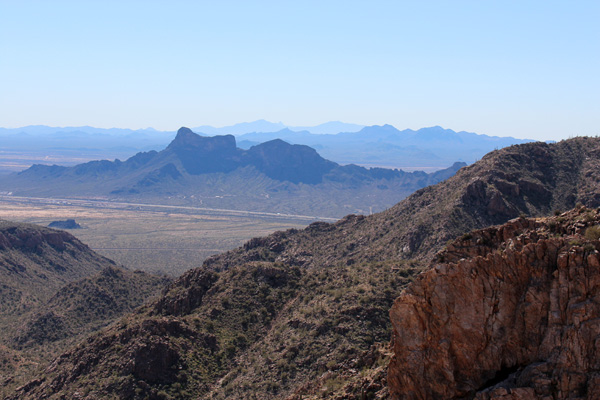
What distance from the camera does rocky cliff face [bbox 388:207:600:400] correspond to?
17.4 metres

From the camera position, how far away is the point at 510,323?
19.1 metres

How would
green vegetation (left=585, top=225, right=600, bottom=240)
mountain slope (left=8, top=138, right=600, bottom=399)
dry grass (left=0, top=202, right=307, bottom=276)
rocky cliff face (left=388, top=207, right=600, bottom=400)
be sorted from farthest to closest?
dry grass (left=0, top=202, right=307, bottom=276) → mountain slope (left=8, top=138, right=600, bottom=399) → green vegetation (left=585, top=225, right=600, bottom=240) → rocky cliff face (left=388, top=207, right=600, bottom=400)

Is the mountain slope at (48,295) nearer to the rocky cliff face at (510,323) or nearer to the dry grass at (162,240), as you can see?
the dry grass at (162,240)

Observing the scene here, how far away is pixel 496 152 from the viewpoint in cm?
8431

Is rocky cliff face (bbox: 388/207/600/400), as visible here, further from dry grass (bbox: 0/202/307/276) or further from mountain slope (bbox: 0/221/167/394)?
dry grass (bbox: 0/202/307/276)

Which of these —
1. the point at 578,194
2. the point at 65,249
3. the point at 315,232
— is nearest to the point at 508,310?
the point at 578,194

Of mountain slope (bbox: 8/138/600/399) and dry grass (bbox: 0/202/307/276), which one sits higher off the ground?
mountain slope (bbox: 8/138/600/399)

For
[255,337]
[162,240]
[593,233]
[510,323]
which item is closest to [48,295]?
[255,337]

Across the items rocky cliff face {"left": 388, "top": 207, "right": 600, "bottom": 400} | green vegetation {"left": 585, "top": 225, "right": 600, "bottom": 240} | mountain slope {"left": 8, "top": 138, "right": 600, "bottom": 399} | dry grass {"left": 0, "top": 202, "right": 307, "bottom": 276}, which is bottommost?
dry grass {"left": 0, "top": 202, "right": 307, "bottom": 276}

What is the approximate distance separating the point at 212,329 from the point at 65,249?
75.6m

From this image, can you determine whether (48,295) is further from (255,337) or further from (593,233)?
(593,233)

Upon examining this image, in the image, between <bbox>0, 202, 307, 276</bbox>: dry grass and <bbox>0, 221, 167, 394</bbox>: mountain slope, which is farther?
<bbox>0, 202, 307, 276</bbox>: dry grass

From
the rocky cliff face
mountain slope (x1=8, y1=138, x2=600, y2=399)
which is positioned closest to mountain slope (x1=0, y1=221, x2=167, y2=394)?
mountain slope (x1=8, y1=138, x2=600, y2=399)

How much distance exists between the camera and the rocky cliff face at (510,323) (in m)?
17.4
